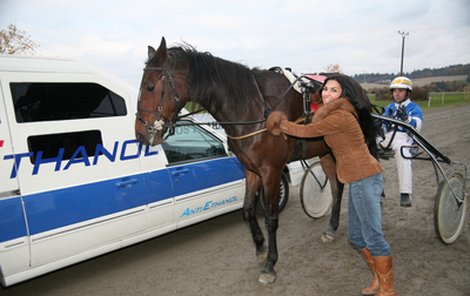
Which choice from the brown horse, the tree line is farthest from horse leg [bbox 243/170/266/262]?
the tree line

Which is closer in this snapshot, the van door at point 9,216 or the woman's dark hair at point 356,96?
the woman's dark hair at point 356,96

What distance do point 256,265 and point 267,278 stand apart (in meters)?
0.41

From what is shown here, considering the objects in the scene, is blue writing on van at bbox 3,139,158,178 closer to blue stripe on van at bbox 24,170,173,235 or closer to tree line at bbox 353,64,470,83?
blue stripe on van at bbox 24,170,173,235

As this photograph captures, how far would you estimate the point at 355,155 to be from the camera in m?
2.61

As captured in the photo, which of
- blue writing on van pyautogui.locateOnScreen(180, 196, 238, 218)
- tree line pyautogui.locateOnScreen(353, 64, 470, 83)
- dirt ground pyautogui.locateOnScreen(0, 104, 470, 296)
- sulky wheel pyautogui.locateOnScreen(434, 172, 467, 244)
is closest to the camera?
dirt ground pyautogui.locateOnScreen(0, 104, 470, 296)

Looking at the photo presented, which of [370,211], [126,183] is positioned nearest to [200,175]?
[126,183]

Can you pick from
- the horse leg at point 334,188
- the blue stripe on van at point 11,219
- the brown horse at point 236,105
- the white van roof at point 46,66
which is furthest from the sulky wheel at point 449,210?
the blue stripe on van at point 11,219

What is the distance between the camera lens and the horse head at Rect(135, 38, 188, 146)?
9.37ft

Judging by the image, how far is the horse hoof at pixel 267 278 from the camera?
3281 mm

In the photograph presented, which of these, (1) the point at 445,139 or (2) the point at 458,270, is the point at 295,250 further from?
(1) the point at 445,139

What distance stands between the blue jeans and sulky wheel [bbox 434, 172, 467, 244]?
1491mm

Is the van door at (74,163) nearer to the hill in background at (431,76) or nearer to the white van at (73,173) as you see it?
the white van at (73,173)

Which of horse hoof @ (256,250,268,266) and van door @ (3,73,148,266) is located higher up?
van door @ (3,73,148,266)

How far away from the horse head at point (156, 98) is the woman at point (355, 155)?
108cm
